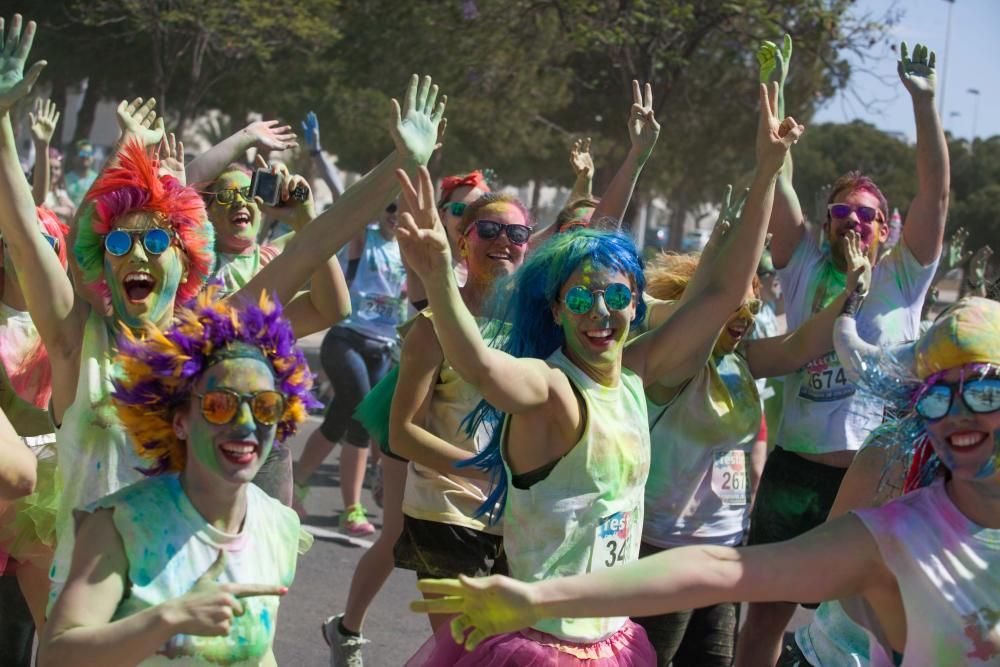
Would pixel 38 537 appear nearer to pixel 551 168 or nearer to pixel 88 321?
pixel 88 321

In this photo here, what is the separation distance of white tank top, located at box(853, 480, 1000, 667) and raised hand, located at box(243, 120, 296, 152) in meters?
2.87

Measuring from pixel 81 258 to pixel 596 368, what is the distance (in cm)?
136

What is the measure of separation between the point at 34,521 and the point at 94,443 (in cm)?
86

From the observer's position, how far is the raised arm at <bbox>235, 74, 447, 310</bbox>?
3.75 meters

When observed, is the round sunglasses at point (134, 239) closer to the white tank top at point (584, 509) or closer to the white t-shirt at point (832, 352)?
the white tank top at point (584, 509)

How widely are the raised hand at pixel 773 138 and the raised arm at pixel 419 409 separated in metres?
1.15

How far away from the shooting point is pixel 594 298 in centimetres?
353

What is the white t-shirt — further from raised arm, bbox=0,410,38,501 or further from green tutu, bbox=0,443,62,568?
raised arm, bbox=0,410,38,501

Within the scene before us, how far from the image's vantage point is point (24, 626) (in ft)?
14.7

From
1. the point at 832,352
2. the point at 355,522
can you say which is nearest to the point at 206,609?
the point at 832,352

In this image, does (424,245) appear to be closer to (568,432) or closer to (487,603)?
(568,432)

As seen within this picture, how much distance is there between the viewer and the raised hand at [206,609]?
2.60m

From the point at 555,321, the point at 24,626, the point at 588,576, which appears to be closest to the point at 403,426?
the point at 555,321

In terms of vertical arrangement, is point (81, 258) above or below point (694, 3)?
below
